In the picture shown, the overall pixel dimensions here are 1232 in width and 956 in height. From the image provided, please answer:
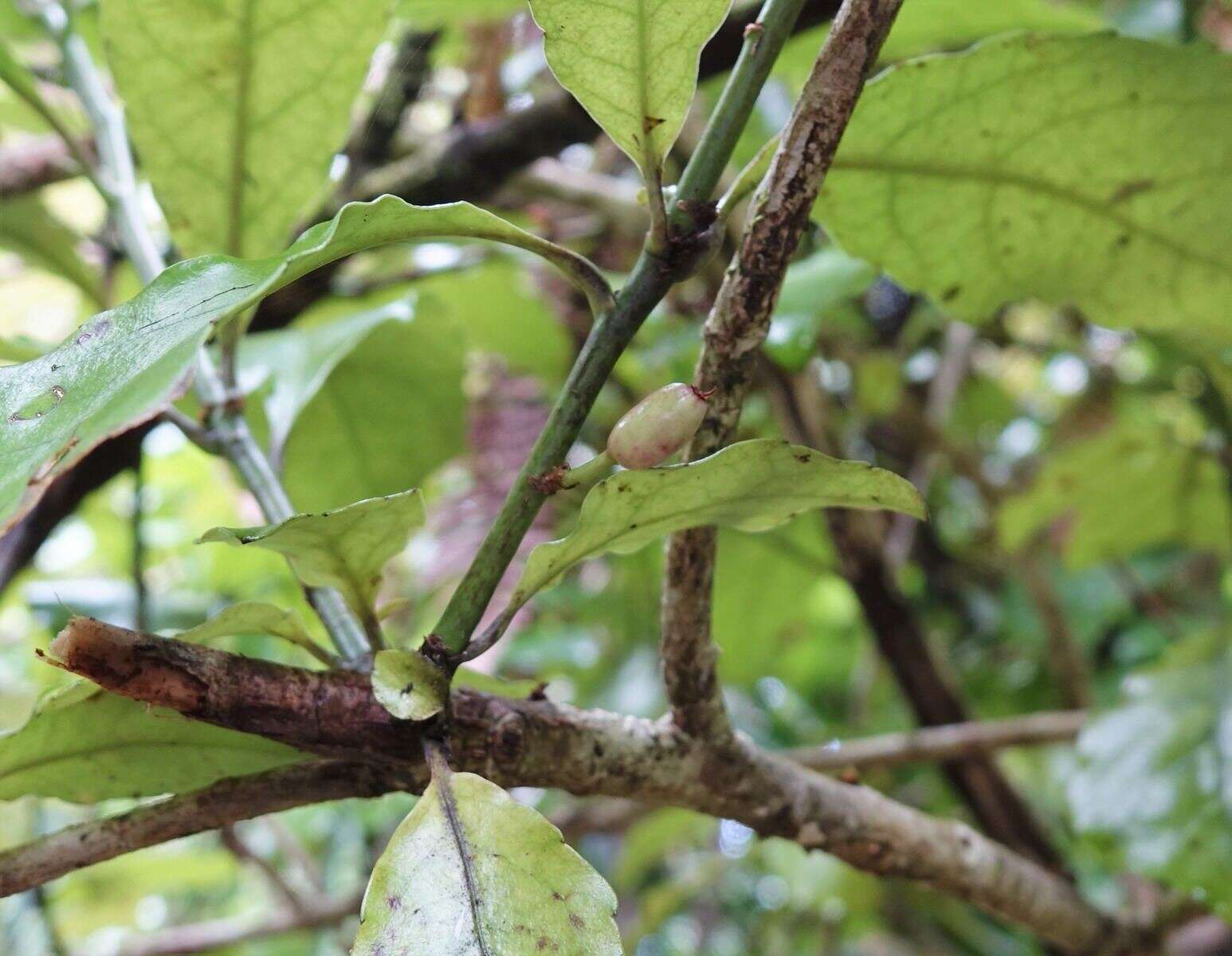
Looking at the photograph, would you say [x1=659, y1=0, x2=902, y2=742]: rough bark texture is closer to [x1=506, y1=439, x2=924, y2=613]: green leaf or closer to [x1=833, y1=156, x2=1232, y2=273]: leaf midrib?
[x1=506, y1=439, x2=924, y2=613]: green leaf

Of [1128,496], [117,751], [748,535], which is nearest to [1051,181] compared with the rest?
[117,751]

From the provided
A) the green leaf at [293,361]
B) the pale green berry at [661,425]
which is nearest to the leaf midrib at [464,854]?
the pale green berry at [661,425]

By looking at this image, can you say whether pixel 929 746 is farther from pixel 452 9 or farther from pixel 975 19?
pixel 452 9

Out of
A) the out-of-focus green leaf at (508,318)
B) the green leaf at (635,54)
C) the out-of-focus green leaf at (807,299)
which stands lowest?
the green leaf at (635,54)

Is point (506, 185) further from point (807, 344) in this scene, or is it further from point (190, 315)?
point (190, 315)

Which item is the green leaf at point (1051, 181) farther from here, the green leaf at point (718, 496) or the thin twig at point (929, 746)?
the thin twig at point (929, 746)

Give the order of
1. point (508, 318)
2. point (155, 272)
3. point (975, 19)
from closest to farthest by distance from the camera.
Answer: point (155, 272) < point (975, 19) < point (508, 318)
